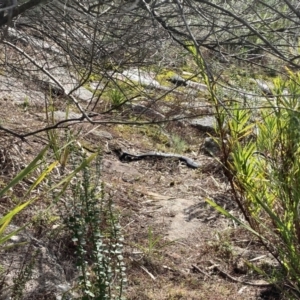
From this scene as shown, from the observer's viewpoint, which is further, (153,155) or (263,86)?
(153,155)

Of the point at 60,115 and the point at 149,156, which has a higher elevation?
the point at 60,115

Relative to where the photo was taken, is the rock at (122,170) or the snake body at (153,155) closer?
the rock at (122,170)

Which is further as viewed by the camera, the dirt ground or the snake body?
the snake body

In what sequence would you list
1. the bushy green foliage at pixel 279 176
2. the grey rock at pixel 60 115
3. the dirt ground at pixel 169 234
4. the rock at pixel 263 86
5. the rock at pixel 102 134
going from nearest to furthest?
the bushy green foliage at pixel 279 176
the dirt ground at pixel 169 234
the rock at pixel 263 86
the grey rock at pixel 60 115
the rock at pixel 102 134

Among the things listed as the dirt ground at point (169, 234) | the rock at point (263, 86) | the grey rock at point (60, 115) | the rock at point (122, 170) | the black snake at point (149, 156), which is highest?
the rock at point (263, 86)

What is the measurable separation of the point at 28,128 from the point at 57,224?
145cm

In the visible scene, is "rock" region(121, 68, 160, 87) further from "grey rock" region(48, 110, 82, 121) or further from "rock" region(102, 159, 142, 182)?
"grey rock" region(48, 110, 82, 121)

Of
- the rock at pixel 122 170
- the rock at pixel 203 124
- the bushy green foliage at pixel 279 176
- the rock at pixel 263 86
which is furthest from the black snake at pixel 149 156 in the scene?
the bushy green foliage at pixel 279 176

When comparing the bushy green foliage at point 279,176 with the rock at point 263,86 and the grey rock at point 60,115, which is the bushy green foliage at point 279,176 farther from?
the grey rock at point 60,115

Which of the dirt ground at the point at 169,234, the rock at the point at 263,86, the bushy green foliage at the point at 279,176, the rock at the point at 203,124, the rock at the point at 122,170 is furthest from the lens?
the rock at the point at 203,124

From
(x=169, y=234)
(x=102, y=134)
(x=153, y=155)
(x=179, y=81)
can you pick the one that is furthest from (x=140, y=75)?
(x=102, y=134)

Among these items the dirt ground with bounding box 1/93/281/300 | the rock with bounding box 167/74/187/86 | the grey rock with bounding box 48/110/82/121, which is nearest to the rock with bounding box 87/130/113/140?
the dirt ground with bounding box 1/93/281/300

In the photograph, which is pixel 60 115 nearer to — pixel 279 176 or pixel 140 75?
pixel 140 75

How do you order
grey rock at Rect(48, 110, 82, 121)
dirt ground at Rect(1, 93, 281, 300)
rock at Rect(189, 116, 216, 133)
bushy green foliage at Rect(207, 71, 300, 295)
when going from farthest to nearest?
rock at Rect(189, 116, 216, 133) → grey rock at Rect(48, 110, 82, 121) → dirt ground at Rect(1, 93, 281, 300) → bushy green foliage at Rect(207, 71, 300, 295)
